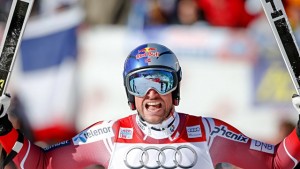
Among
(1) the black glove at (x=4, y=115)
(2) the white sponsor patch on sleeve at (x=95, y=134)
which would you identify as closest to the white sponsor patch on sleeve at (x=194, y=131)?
(2) the white sponsor patch on sleeve at (x=95, y=134)

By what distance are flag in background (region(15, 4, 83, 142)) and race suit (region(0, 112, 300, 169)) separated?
19.7ft

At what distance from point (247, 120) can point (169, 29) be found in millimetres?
1846

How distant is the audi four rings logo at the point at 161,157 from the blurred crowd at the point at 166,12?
22.8 ft

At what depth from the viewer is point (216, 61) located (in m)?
15.3

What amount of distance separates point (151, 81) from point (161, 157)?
65 cm

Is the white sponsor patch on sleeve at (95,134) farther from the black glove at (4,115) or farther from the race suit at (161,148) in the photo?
the black glove at (4,115)

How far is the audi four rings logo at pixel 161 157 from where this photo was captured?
8.70 metres

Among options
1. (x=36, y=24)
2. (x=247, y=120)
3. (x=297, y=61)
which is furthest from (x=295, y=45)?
(x=36, y=24)

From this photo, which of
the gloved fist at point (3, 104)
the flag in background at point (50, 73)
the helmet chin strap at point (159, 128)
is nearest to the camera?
the gloved fist at point (3, 104)

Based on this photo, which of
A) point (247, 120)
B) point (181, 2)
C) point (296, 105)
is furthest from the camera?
point (181, 2)

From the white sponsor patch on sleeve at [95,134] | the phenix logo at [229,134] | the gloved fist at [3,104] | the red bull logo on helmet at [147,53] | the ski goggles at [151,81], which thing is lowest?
the phenix logo at [229,134]

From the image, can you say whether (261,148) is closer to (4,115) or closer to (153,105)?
(153,105)

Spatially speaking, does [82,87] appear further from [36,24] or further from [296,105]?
[296,105]

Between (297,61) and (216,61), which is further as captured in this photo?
(216,61)
